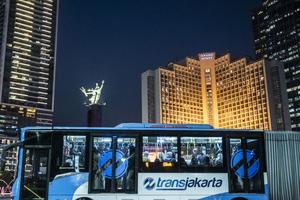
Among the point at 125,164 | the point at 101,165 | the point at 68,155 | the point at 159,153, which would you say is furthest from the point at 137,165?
the point at 68,155


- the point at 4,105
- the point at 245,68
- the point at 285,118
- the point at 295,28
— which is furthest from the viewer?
the point at 4,105

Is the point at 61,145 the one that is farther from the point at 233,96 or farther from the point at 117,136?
the point at 233,96

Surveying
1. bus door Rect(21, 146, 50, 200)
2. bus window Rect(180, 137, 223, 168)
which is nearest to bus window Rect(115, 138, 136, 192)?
bus window Rect(180, 137, 223, 168)

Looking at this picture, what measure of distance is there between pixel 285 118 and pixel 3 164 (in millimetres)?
107578

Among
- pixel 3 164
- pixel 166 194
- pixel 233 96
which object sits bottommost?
pixel 166 194

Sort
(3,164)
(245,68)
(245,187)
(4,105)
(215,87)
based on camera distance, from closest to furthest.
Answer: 1. (3,164)
2. (245,187)
3. (245,68)
4. (215,87)
5. (4,105)

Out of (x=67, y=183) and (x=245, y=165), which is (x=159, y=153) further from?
(x=67, y=183)

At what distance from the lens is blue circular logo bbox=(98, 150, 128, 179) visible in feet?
43.7

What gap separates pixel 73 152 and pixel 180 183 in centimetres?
397

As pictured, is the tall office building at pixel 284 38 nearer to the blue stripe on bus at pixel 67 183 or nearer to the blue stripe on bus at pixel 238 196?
the blue stripe on bus at pixel 238 196

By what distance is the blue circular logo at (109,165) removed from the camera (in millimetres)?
13328

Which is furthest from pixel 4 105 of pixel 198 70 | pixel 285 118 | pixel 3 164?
pixel 3 164

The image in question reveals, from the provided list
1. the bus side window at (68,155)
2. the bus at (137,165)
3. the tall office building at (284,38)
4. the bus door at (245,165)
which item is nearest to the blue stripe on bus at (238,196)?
the bus at (137,165)

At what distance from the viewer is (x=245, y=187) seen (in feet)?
44.8
